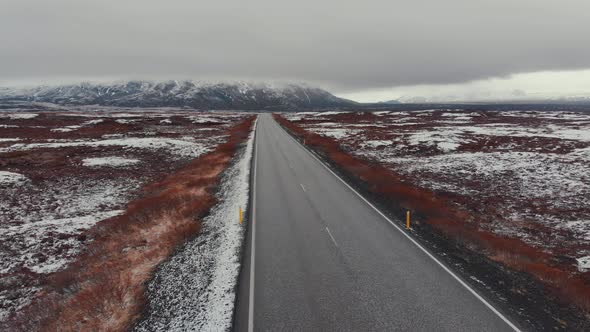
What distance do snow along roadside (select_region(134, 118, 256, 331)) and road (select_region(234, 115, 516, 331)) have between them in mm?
542

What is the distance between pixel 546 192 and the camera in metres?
23.8

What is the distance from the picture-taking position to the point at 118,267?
13.0 m

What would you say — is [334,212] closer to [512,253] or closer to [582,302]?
[512,253]

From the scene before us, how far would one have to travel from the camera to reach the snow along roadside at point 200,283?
9216 millimetres

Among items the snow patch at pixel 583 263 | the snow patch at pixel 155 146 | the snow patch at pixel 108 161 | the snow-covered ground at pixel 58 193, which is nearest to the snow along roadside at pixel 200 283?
the snow-covered ground at pixel 58 193

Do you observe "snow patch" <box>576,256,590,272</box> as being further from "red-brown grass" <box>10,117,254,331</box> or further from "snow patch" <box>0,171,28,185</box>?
"snow patch" <box>0,171,28,185</box>

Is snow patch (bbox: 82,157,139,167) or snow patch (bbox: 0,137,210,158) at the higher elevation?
snow patch (bbox: 0,137,210,158)

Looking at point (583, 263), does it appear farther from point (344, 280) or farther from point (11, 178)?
point (11, 178)

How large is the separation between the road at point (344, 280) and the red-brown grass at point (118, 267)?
12.0ft

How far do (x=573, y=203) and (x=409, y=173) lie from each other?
1268 cm

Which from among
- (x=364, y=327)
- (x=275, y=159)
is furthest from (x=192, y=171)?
(x=364, y=327)

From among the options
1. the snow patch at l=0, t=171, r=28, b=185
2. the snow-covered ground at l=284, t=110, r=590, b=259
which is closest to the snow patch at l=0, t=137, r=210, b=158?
the snow patch at l=0, t=171, r=28, b=185

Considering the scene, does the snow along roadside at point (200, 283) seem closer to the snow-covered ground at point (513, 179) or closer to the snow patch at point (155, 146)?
the snow-covered ground at point (513, 179)

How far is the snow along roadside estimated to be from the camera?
30.2 ft
